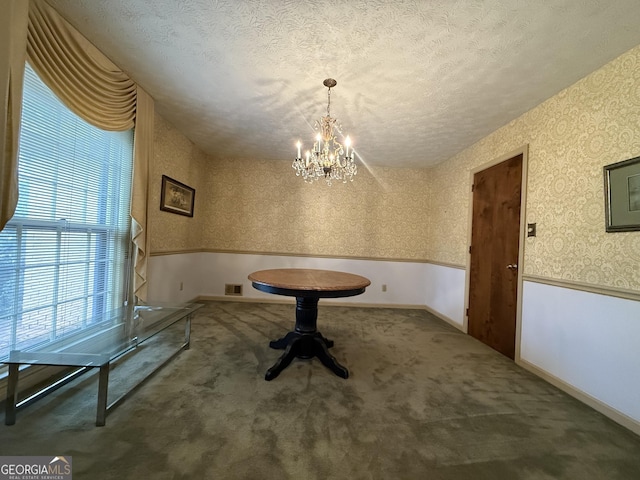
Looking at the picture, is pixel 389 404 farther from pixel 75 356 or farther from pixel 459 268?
pixel 459 268

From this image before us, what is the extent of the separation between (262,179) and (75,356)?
321cm

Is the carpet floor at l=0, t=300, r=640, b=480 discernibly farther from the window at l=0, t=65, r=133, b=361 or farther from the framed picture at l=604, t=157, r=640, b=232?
the framed picture at l=604, t=157, r=640, b=232

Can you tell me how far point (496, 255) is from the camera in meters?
2.68

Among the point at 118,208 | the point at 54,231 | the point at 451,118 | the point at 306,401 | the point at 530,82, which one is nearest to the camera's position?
the point at 306,401

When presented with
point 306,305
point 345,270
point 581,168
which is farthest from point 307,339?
point 581,168

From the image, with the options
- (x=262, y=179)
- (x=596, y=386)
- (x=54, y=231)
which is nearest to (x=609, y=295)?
(x=596, y=386)

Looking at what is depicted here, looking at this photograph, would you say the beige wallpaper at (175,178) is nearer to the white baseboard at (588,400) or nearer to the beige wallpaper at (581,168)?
the beige wallpaper at (581,168)

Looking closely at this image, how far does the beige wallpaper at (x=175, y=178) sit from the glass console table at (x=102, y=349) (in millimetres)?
923

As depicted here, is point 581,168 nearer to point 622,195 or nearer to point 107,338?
point 622,195

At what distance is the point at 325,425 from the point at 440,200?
138 inches

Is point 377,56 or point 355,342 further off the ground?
point 377,56

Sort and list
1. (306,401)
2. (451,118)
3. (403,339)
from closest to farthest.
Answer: (306,401), (451,118), (403,339)

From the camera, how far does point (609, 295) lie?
1.65m

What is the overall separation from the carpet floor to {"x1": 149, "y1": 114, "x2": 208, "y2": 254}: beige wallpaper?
1.34m
